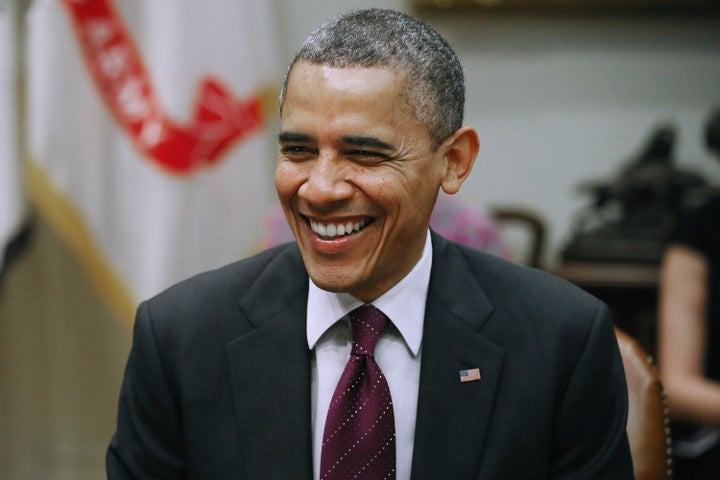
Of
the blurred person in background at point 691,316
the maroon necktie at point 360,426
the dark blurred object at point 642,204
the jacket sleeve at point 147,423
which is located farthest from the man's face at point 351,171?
the dark blurred object at point 642,204

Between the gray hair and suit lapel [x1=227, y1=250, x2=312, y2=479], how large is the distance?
318 millimetres

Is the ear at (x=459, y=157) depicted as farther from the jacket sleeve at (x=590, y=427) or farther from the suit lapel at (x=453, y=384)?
the jacket sleeve at (x=590, y=427)

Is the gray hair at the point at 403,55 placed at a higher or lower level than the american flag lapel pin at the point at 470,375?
higher

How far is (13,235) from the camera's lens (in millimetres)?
3025

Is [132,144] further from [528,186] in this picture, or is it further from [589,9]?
[589,9]

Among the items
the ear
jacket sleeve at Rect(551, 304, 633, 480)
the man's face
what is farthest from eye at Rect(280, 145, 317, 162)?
jacket sleeve at Rect(551, 304, 633, 480)

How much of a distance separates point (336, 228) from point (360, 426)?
11.2 inches

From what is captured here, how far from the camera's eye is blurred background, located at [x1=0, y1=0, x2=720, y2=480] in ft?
10.3

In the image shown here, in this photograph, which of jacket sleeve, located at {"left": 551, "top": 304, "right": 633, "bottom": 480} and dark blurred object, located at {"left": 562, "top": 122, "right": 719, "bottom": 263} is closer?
jacket sleeve, located at {"left": 551, "top": 304, "right": 633, "bottom": 480}

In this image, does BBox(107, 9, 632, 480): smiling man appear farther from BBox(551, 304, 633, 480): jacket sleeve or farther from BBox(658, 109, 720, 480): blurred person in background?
BBox(658, 109, 720, 480): blurred person in background

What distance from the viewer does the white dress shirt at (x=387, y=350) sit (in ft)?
4.30

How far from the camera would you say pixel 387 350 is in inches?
52.6

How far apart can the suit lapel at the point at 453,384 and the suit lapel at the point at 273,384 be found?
0.56ft

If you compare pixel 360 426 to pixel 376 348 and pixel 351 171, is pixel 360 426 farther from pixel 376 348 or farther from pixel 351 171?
pixel 351 171
